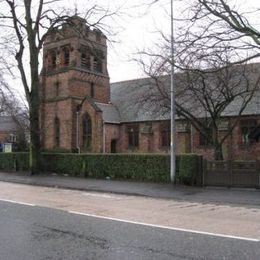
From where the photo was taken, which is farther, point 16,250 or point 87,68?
point 87,68

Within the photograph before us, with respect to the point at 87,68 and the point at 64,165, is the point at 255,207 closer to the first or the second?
the point at 64,165

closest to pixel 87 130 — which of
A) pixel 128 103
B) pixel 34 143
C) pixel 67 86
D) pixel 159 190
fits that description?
pixel 67 86

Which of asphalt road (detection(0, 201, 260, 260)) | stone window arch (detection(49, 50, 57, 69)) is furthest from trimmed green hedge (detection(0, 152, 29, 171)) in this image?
asphalt road (detection(0, 201, 260, 260))

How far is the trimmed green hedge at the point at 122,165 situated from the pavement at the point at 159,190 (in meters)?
0.87

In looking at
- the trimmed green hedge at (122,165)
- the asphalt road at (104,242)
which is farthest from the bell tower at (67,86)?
the asphalt road at (104,242)

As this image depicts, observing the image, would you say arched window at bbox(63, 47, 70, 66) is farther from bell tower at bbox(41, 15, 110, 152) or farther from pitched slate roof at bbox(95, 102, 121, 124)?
pitched slate roof at bbox(95, 102, 121, 124)

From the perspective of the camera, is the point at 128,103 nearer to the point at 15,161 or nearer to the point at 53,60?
the point at 53,60

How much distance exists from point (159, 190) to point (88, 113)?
1133 inches

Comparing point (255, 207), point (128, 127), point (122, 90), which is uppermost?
point (122, 90)

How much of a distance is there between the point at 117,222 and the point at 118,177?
15525 mm

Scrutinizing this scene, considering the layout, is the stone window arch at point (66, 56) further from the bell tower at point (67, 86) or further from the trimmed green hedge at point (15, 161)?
the trimmed green hedge at point (15, 161)

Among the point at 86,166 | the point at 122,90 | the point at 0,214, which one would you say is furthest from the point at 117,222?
the point at 122,90

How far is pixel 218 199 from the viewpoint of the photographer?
18.6 metres

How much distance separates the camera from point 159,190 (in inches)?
855
